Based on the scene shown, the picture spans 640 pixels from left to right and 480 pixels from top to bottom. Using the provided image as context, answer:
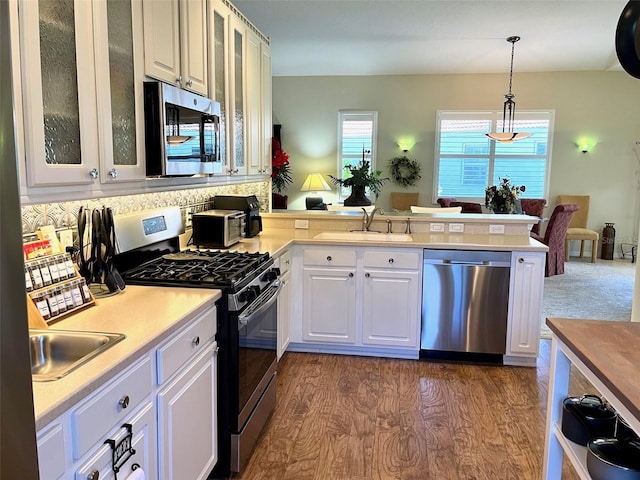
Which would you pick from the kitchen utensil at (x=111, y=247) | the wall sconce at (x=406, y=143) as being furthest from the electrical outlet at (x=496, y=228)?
the wall sconce at (x=406, y=143)

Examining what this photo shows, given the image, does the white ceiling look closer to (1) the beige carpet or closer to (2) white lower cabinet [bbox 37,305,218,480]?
(1) the beige carpet

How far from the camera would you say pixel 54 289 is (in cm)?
168

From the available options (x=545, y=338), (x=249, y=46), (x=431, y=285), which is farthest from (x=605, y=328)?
(x=249, y=46)

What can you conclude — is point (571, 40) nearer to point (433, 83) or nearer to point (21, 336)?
point (433, 83)

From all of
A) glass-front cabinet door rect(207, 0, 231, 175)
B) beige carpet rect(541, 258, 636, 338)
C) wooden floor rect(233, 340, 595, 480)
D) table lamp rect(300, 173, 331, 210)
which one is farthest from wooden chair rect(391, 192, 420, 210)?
glass-front cabinet door rect(207, 0, 231, 175)

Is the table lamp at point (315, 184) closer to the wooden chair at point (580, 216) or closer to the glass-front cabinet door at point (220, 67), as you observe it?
the wooden chair at point (580, 216)

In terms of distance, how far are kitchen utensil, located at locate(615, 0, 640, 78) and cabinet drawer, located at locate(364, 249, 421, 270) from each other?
6.62ft

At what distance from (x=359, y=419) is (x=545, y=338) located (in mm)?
2097

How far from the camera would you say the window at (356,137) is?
8.56m

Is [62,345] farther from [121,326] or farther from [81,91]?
[81,91]

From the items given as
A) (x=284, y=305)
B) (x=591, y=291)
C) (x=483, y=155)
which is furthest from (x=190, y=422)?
(x=483, y=155)

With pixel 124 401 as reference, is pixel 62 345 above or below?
above

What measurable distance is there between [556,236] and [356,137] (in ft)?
12.5

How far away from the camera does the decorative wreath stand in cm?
851
